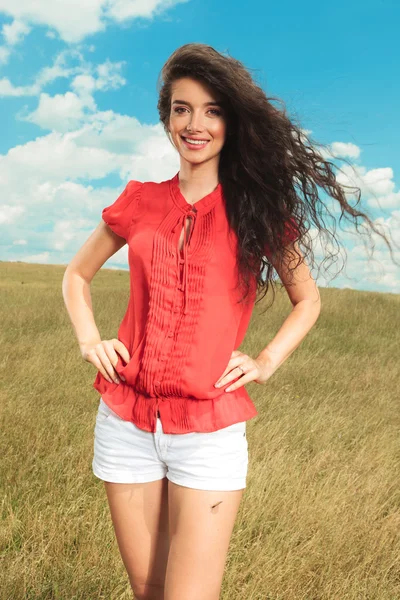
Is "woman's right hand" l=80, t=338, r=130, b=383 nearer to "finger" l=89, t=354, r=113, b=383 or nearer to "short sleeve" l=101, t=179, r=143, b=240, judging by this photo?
"finger" l=89, t=354, r=113, b=383

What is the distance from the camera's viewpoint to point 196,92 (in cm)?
240

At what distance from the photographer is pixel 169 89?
2.60 meters

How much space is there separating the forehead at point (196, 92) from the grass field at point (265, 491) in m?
2.80

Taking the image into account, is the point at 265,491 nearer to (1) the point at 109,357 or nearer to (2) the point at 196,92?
(1) the point at 109,357

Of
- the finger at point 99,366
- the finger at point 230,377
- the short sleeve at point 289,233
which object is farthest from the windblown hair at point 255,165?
the finger at point 99,366

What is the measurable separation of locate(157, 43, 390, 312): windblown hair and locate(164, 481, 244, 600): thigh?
82 cm

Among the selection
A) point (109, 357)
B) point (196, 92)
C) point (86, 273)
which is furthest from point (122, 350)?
point (196, 92)

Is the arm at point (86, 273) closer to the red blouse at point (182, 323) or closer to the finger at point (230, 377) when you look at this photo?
the red blouse at point (182, 323)

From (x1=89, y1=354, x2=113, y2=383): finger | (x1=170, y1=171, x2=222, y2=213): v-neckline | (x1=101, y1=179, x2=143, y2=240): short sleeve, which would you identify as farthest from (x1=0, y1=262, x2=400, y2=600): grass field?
(x1=170, y1=171, x2=222, y2=213): v-neckline

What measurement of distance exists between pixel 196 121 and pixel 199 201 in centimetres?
32

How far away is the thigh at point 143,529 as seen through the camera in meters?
2.32

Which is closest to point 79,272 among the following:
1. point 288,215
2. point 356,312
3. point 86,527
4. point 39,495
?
point 288,215

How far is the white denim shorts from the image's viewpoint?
2123 mm

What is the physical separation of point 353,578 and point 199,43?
11.6 ft
